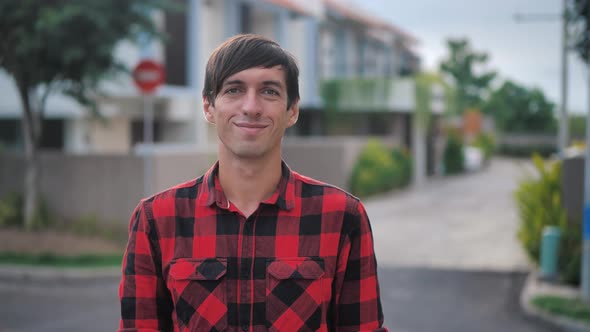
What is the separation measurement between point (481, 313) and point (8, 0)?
8461mm

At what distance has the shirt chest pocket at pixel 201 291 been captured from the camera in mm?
1932

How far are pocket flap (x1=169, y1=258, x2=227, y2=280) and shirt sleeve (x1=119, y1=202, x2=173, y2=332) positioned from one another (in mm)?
83

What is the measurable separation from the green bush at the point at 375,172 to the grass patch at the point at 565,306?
13574 mm

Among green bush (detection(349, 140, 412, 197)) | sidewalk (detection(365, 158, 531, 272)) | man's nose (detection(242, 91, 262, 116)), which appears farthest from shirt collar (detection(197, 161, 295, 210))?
green bush (detection(349, 140, 412, 197))

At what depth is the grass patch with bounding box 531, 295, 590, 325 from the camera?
7.60 metres

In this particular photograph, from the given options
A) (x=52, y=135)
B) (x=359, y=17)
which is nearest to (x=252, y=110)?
(x=52, y=135)

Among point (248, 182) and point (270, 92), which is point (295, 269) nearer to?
point (248, 182)

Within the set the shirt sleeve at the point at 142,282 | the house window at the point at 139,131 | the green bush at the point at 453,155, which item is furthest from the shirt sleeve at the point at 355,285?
the green bush at the point at 453,155

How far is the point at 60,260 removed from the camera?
423 inches

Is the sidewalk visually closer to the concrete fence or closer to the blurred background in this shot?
the blurred background

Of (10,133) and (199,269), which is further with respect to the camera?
(10,133)

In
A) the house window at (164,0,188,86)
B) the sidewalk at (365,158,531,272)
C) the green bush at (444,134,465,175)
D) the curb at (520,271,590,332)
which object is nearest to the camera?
the curb at (520,271,590,332)

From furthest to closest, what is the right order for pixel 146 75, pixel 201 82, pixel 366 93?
1. pixel 366 93
2. pixel 201 82
3. pixel 146 75

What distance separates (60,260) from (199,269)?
9.53m
